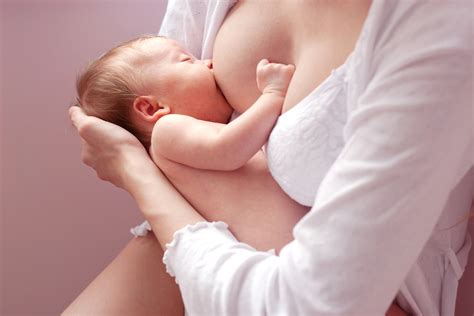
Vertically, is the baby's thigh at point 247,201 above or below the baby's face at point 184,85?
below

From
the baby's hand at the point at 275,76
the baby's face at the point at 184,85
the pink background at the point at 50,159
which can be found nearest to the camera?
the baby's hand at the point at 275,76

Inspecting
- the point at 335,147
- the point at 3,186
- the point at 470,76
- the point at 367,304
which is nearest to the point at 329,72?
the point at 335,147

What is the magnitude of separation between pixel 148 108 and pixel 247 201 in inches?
12.4

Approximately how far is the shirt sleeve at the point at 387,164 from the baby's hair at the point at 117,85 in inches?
20.6

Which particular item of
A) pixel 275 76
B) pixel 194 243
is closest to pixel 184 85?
pixel 275 76

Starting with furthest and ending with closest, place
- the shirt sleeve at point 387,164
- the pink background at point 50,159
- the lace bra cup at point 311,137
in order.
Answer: the pink background at point 50,159 → the lace bra cup at point 311,137 → the shirt sleeve at point 387,164

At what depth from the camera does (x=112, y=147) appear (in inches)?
46.3

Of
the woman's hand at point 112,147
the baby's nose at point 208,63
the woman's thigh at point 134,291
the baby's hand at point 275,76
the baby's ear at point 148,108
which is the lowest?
the woman's thigh at point 134,291

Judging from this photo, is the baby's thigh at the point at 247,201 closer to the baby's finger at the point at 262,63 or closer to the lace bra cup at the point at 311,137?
the lace bra cup at the point at 311,137

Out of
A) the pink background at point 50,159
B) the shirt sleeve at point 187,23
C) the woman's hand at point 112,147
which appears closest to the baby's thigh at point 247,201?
the woman's hand at point 112,147

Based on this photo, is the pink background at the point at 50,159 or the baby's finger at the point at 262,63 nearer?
the baby's finger at the point at 262,63

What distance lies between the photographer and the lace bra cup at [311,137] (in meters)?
0.87

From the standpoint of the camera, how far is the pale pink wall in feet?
5.74

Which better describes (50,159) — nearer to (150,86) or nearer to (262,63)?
(150,86)
